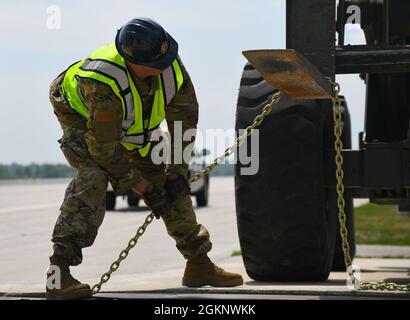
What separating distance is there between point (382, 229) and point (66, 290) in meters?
12.4

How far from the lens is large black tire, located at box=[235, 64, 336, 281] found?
23.9 ft

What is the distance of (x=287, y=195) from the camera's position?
7293 mm

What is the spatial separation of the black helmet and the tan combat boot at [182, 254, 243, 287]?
61.3 inches

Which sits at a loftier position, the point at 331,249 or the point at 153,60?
the point at 153,60

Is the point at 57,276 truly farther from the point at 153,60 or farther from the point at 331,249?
the point at 331,249

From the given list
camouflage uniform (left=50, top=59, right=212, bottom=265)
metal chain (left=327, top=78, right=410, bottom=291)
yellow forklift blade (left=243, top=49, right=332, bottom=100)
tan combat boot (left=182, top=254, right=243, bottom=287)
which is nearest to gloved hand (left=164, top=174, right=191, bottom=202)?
camouflage uniform (left=50, top=59, right=212, bottom=265)

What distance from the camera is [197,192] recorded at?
3056 centimetres

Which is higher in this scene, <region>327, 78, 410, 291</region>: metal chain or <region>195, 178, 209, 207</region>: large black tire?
<region>327, 78, 410, 291</region>: metal chain

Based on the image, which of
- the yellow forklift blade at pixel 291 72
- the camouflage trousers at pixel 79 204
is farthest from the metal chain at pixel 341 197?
the camouflage trousers at pixel 79 204

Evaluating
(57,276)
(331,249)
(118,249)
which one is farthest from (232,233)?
(57,276)

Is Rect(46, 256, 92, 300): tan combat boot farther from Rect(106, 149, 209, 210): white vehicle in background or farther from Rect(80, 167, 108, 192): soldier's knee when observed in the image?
Rect(106, 149, 209, 210): white vehicle in background

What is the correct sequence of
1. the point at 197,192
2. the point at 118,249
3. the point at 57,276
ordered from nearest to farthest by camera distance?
1. the point at 57,276
2. the point at 118,249
3. the point at 197,192

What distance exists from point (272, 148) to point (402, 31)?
47.3 inches
